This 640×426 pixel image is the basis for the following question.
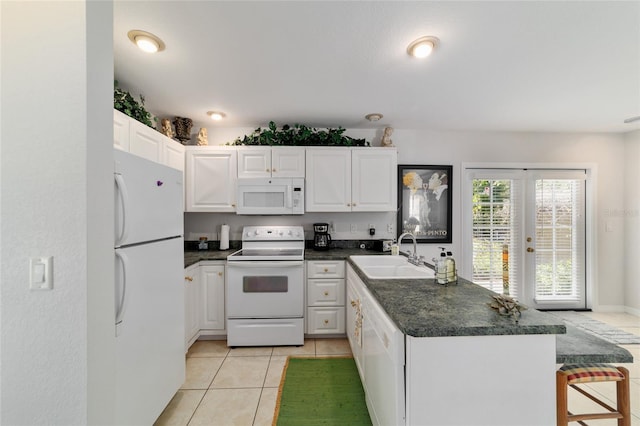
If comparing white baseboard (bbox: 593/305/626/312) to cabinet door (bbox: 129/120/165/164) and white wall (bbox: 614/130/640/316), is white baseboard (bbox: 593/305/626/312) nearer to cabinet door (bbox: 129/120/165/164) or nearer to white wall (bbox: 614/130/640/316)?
white wall (bbox: 614/130/640/316)

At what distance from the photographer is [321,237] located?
10.2ft

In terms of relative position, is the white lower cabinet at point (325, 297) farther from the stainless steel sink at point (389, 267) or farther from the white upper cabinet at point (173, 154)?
the white upper cabinet at point (173, 154)

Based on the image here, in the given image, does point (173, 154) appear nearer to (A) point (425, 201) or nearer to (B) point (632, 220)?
(A) point (425, 201)

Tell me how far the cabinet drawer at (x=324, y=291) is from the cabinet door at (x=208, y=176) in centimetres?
139

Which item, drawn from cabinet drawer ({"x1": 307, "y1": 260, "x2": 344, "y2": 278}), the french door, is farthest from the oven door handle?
the french door

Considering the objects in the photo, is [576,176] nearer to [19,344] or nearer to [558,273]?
[558,273]

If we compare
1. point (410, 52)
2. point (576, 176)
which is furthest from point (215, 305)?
point (576, 176)

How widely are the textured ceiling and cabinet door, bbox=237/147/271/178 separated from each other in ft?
1.25

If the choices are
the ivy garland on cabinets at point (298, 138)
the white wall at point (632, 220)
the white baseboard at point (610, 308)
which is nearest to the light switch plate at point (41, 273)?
the ivy garland on cabinets at point (298, 138)

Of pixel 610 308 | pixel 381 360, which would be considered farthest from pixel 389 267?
pixel 610 308

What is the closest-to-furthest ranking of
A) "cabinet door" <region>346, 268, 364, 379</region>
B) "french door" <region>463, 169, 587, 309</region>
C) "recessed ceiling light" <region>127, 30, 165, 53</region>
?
"recessed ceiling light" <region>127, 30, 165, 53</region>
"cabinet door" <region>346, 268, 364, 379</region>
"french door" <region>463, 169, 587, 309</region>

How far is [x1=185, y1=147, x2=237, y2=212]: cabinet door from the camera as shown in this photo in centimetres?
294

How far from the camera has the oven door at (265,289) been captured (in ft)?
8.36

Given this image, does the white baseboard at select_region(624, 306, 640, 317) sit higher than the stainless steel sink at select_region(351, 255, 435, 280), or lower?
lower
